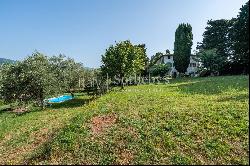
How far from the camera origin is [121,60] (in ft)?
177

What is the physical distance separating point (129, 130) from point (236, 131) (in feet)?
21.6

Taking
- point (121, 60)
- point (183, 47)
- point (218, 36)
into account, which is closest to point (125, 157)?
point (121, 60)

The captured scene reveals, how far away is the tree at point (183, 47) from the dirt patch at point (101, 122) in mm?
61154

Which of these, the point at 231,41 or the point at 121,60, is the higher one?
the point at 231,41

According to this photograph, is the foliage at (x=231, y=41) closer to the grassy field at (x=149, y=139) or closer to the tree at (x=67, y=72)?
the tree at (x=67, y=72)

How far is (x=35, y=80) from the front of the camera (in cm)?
4666

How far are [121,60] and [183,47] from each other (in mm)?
34341

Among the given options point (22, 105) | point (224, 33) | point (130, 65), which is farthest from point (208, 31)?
point (22, 105)

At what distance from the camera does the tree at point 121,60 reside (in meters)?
54.2

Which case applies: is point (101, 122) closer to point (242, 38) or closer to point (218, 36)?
point (242, 38)

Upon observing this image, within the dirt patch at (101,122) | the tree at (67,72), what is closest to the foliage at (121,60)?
the tree at (67,72)

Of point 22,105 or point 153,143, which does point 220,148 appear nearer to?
point 153,143

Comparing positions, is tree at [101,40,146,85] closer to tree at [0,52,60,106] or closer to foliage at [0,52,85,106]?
foliage at [0,52,85,106]

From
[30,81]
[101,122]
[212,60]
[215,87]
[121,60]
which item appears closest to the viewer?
[101,122]
